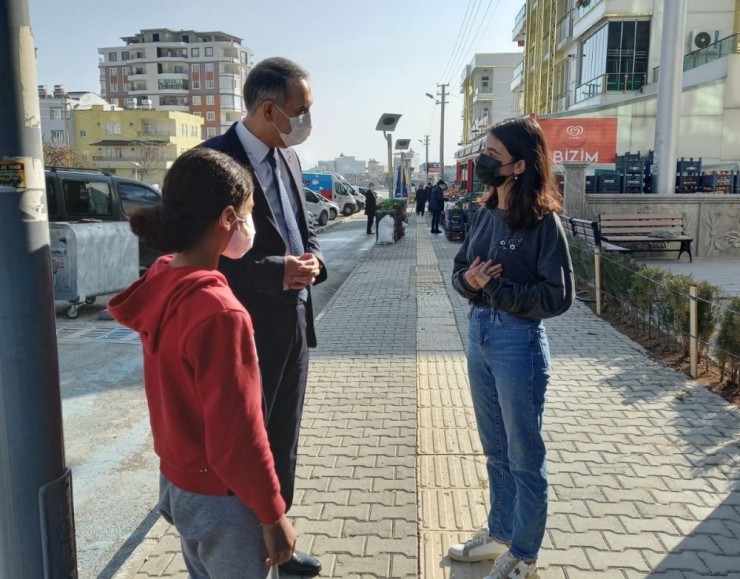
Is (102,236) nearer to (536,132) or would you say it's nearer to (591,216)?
(536,132)

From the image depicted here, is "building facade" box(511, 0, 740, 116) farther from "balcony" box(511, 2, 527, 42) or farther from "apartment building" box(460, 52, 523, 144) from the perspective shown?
"apartment building" box(460, 52, 523, 144)

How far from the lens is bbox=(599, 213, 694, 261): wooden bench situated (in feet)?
43.2

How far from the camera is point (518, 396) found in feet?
8.77

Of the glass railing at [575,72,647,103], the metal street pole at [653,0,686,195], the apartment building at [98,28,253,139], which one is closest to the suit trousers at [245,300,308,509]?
the metal street pole at [653,0,686,195]

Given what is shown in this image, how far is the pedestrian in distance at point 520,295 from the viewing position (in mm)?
2646

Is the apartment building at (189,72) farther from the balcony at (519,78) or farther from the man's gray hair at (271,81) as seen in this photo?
the man's gray hair at (271,81)

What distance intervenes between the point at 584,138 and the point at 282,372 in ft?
70.6

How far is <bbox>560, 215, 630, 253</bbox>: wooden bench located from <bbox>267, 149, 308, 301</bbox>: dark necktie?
8.14 m

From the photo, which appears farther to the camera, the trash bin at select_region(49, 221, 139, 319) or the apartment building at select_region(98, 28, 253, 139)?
the apartment building at select_region(98, 28, 253, 139)

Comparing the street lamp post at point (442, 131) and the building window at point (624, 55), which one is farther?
the street lamp post at point (442, 131)

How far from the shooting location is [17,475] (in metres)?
2.13

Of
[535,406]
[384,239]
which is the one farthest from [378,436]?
[384,239]

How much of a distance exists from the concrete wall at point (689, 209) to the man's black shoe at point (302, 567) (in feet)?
38.2

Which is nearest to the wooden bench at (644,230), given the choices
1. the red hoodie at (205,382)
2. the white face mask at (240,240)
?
the white face mask at (240,240)
